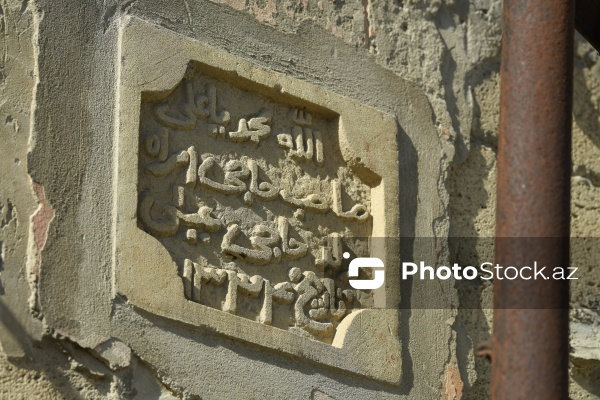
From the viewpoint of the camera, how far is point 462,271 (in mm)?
3123

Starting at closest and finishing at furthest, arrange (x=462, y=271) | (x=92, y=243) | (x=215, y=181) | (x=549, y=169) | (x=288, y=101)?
(x=549, y=169) < (x=92, y=243) < (x=215, y=181) < (x=288, y=101) < (x=462, y=271)

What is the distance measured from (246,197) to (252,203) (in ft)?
0.08

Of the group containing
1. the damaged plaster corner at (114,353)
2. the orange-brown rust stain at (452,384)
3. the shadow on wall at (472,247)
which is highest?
the shadow on wall at (472,247)

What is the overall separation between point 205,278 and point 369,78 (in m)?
0.78

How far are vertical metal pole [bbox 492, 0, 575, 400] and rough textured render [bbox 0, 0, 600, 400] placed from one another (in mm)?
791

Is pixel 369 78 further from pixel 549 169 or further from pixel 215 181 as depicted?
pixel 549 169

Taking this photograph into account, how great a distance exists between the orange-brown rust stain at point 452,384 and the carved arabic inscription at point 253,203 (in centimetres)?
28

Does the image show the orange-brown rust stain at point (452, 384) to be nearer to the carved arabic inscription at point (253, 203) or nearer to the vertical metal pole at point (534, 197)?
the carved arabic inscription at point (253, 203)

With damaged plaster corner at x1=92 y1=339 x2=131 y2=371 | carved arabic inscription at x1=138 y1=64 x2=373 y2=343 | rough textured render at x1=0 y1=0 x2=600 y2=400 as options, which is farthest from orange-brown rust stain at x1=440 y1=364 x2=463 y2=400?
damaged plaster corner at x1=92 y1=339 x2=131 y2=371

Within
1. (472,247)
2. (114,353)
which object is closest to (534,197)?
(114,353)

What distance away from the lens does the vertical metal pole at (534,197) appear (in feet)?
6.31

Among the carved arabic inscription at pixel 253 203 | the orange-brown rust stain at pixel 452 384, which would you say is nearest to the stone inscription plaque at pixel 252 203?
the carved arabic inscription at pixel 253 203

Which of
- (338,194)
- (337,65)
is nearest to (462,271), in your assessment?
(338,194)

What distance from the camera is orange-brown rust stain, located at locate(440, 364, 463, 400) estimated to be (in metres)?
2.92
